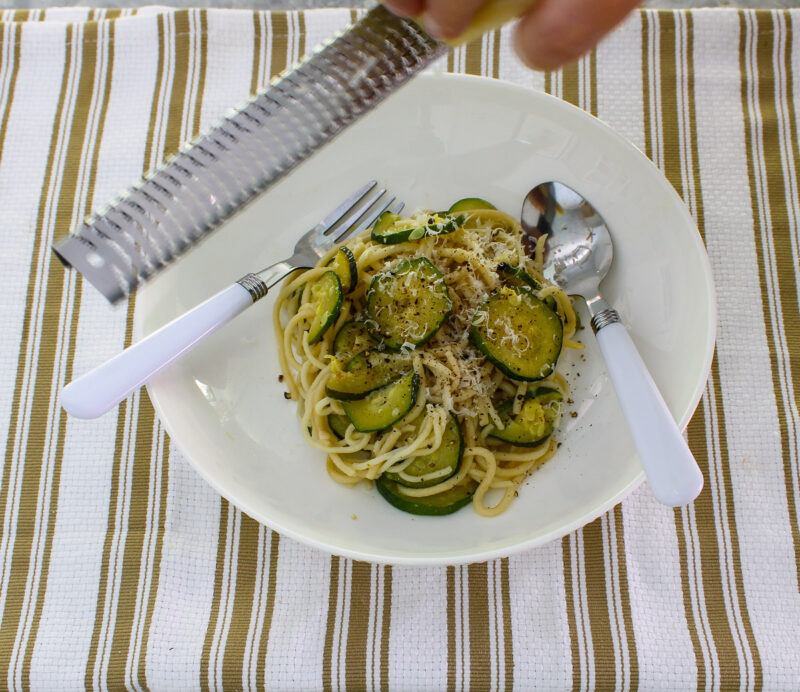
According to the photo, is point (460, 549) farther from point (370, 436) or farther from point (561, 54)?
point (561, 54)

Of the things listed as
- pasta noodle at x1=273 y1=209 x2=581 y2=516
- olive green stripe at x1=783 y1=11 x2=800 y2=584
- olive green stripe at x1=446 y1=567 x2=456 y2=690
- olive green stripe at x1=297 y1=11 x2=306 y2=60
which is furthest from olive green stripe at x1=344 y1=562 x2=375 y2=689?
olive green stripe at x1=297 y1=11 x2=306 y2=60

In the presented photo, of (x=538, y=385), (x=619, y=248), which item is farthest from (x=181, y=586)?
(x=619, y=248)

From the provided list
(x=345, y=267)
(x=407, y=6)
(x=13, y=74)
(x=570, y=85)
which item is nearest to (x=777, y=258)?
(x=570, y=85)

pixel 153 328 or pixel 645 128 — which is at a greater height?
pixel 645 128

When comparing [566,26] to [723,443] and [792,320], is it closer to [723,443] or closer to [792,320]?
[723,443]

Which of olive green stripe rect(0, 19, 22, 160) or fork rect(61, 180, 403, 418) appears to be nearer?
fork rect(61, 180, 403, 418)

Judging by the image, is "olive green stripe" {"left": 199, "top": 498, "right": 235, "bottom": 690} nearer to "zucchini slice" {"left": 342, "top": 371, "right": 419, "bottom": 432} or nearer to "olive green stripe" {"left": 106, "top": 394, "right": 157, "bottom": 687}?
"olive green stripe" {"left": 106, "top": 394, "right": 157, "bottom": 687}
